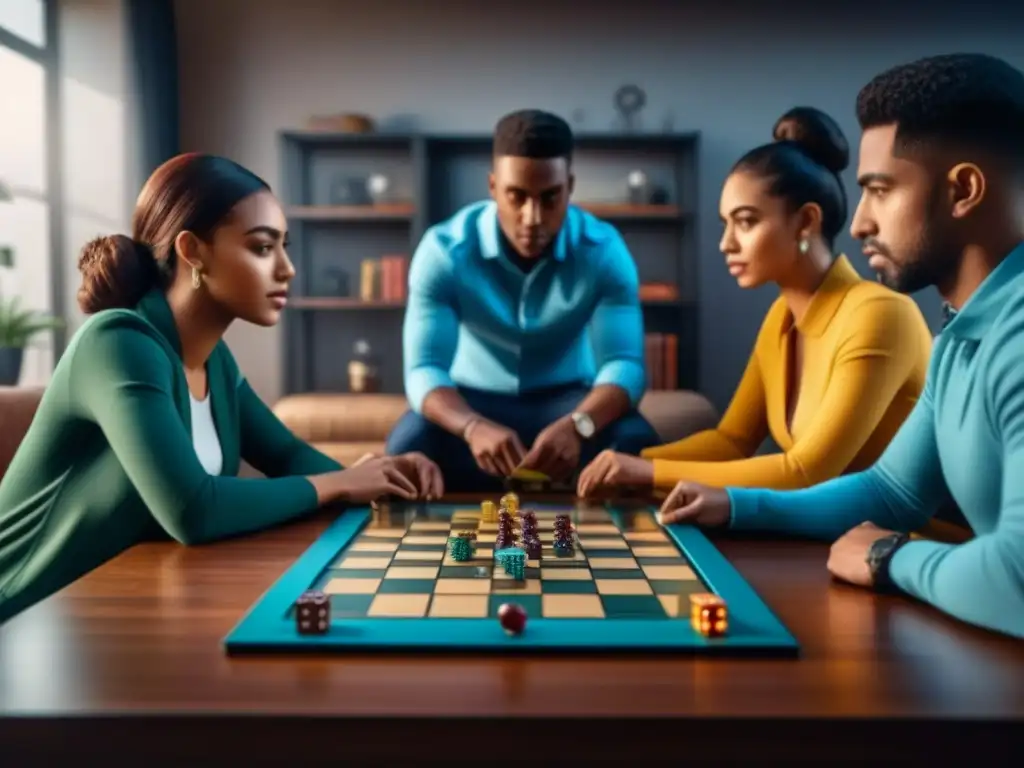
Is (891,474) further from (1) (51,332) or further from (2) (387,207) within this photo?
(1) (51,332)

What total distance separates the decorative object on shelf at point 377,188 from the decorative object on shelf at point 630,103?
4.75 feet

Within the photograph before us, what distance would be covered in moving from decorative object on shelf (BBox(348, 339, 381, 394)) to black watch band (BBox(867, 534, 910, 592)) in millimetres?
4545

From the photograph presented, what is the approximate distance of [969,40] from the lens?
5727 millimetres

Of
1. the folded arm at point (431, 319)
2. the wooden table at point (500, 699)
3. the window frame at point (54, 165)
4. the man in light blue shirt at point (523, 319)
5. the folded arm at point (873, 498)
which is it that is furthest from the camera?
the window frame at point (54, 165)

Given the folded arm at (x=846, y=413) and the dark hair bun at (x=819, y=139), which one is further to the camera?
the dark hair bun at (x=819, y=139)

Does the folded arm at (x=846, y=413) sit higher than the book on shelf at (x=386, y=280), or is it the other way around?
the book on shelf at (x=386, y=280)

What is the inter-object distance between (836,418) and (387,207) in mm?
4041

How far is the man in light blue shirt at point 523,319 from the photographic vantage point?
2467mm

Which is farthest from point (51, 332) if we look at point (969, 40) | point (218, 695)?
point (969, 40)

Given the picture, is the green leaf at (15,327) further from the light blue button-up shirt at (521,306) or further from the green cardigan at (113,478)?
the green cardigan at (113,478)

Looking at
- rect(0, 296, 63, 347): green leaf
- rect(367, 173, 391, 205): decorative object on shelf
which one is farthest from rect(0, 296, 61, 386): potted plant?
rect(367, 173, 391, 205): decorative object on shelf

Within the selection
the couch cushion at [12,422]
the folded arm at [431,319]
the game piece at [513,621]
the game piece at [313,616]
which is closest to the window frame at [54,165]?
the couch cushion at [12,422]

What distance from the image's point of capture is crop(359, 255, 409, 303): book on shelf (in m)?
5.46

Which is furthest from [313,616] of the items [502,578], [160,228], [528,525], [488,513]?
[160,228]
